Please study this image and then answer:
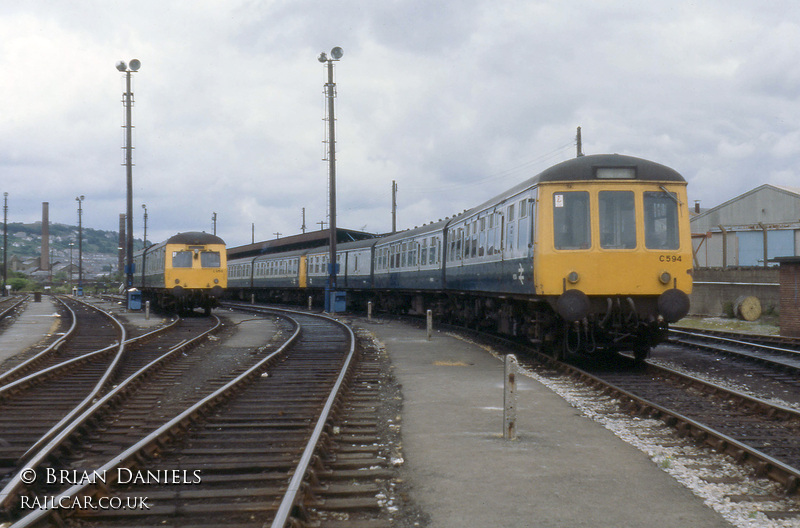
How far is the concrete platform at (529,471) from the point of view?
474 cm

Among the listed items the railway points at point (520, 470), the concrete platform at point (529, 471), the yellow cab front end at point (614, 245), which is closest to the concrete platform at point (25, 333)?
the railway points at point (520, 470)

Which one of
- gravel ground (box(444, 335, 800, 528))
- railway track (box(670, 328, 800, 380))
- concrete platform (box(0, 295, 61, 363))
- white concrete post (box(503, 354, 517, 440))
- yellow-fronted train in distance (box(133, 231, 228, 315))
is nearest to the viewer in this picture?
gravel ground (box(444, 335, 800, 528))

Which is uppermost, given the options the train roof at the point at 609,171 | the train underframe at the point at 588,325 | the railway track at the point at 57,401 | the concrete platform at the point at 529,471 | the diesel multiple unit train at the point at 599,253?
the train roof at the point at 609,171

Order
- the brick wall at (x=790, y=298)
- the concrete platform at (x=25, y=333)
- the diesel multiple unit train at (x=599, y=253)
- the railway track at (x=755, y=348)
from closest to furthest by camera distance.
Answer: the diesel multiple unit train at (x=599, y=253)
the railway track at (x=755, y=348)
the concrete platform at (x=25, y=333)
the brick wall at (x=790, y=298)

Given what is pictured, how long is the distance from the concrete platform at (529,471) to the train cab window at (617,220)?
2827 mm

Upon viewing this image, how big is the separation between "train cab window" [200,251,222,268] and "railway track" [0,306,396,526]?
18290 millimetres

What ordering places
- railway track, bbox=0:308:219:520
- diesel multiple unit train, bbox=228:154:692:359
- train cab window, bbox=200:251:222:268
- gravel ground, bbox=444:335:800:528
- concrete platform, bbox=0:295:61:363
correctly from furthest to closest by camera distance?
train cab window, bbox=200:251:222:268, concrete platform, bbox=0:295:61:363, diesel multiple unit train, bbox=228:154:692:359, railway track, bbox=0:308:219:520, gravel ground, bbox=444:335:800:528

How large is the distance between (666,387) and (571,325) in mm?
2208

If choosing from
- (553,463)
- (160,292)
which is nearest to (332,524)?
(553,463)

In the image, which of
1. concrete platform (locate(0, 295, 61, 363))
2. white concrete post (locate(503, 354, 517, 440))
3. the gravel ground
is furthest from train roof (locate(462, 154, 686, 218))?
concrete platform (locate(0, 295, 61, 363))

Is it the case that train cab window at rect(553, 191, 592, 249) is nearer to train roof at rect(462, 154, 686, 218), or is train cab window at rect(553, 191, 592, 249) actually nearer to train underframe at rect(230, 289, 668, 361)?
train roof at rect(462, 154, 686, 218)

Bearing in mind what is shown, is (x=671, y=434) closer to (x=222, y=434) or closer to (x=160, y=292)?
(x=222, y=434)

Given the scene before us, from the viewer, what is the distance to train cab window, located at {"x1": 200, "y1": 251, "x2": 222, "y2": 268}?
28144mm

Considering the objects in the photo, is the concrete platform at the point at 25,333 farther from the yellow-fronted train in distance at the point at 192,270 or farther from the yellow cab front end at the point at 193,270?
the yellow cab front end at the point at 193,270
